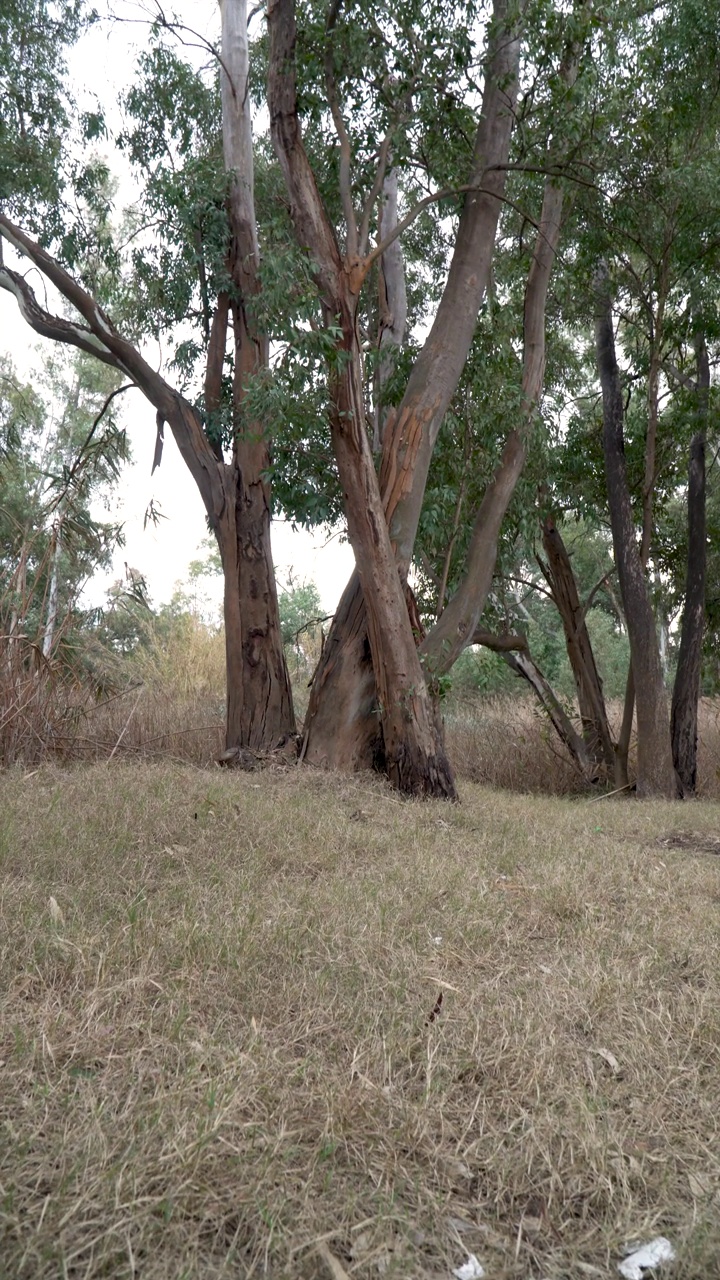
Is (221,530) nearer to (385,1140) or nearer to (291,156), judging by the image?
(291,156)

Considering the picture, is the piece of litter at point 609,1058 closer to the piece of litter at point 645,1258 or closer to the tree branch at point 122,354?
the piece of litter at point 645,1258

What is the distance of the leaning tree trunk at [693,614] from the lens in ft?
38.1

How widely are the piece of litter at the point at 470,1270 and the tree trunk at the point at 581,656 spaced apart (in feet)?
34.8

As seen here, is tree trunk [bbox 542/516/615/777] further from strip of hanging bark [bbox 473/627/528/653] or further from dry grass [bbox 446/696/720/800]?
strip of hanging bark [bbox 473/627/528/653]

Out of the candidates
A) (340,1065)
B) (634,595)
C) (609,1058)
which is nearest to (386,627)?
(634,595)

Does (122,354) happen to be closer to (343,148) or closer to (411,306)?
(343,148)

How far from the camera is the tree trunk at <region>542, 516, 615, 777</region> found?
12.3 m

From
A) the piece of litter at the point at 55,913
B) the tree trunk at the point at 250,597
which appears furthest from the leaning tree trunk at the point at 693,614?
the piece of litter at the point at 55,913

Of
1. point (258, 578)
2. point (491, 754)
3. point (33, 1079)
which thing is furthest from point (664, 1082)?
A: point (491, 754)

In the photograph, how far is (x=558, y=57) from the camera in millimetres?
8055

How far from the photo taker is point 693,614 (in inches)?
464

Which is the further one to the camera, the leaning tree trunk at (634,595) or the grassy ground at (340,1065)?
the leaning tree trunk at (634,595)

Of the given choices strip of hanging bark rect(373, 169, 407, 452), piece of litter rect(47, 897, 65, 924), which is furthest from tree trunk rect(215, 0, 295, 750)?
piece of litter rect(47, 897, 65, 924)

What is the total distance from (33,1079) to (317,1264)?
34.1 inches
